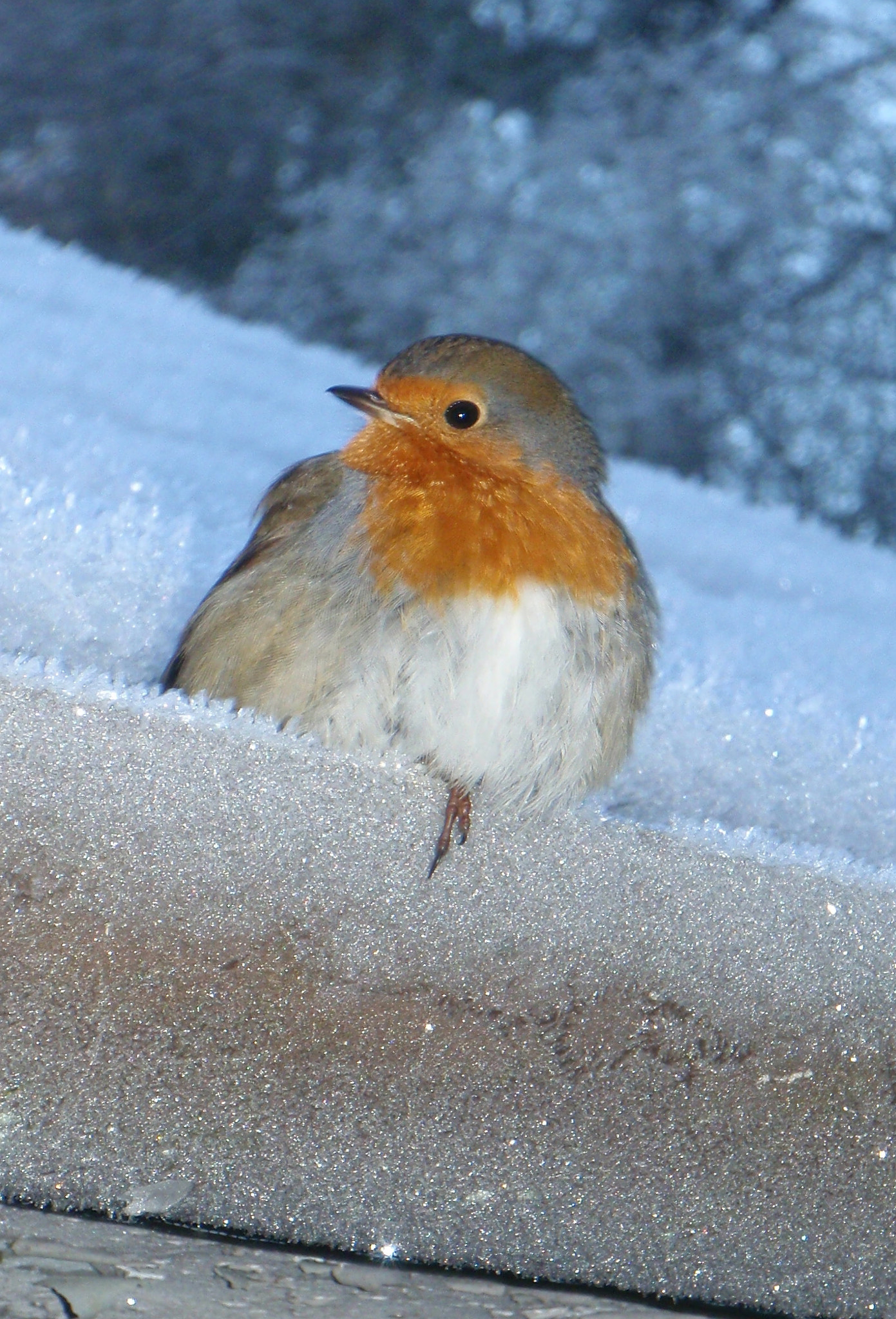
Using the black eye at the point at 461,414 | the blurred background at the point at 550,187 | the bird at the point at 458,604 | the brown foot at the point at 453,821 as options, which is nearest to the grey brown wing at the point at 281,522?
the bird at the point at 458,604

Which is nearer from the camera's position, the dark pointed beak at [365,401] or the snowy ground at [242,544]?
the dark pointed beak at [365,401]

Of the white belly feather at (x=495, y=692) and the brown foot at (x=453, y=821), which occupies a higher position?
the white belly feather at (x=495, y=692)

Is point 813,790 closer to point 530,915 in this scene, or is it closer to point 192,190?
point 530,915

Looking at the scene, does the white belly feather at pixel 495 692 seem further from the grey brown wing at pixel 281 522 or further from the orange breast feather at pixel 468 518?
the grey brown wing at pixel 281 522

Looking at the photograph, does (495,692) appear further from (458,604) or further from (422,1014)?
(422,1014)

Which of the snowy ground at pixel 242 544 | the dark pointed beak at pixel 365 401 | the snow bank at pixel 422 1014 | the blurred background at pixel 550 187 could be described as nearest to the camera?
the snow bank at pixel 422 1014

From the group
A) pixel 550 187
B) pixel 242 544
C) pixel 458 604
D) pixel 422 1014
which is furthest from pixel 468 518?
pixel 550 187

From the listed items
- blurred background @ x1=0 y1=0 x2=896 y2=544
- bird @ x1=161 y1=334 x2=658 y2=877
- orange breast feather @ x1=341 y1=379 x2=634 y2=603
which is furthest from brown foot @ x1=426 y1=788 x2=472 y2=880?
blurred background @ x1=0 y1=0 x2=896 y2=544

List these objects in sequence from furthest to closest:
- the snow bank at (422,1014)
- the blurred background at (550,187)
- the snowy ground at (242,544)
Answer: the blurred background at (550,187) → the snowy ground at (242,544) → the snow bank at (422,1014)

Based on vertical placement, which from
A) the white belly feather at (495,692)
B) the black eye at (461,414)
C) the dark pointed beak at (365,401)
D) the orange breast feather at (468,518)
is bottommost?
the white belly feather at (495,692)
